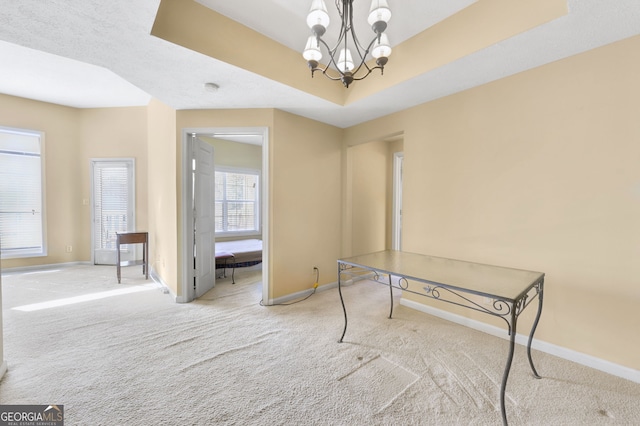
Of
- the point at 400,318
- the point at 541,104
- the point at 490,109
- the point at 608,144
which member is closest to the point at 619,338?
the point at 608,144

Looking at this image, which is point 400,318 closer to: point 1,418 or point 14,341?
point 1,418

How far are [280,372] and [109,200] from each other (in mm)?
5241

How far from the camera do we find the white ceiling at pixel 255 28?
5.16 ft

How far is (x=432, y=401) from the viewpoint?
1.62m

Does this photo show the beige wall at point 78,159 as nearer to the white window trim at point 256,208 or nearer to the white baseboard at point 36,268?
the white baseboard at point 36,268

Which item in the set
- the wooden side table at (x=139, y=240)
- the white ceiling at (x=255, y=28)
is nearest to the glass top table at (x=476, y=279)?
the white ceiling at (x=255, y=28)

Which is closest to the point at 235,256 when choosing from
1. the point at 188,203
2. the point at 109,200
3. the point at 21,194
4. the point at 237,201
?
the point at 188,203

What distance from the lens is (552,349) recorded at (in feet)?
6.96

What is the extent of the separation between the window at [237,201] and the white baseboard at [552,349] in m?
4.59

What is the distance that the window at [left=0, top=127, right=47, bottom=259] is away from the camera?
432 centimetres

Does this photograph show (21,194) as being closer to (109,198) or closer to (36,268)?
(109,198)

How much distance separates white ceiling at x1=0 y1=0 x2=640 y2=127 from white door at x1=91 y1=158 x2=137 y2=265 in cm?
208

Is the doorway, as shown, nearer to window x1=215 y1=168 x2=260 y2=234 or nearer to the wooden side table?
window x1=215 y1=168 x2=260 y2=234

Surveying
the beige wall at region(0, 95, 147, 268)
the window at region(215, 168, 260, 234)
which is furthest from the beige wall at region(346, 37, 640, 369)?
the beige wall at region(0, 95, 147, 268)
